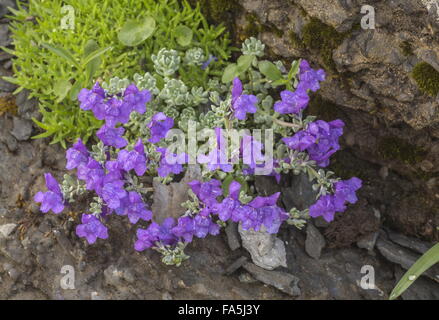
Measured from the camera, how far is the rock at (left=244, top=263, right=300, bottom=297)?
2.92m

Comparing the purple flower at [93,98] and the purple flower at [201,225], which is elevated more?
the purple flower at [93,98]

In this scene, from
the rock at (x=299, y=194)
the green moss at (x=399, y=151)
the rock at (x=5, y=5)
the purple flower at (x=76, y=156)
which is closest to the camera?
the purple flower at (x=76, y=156)

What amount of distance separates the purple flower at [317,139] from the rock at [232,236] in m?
0.59

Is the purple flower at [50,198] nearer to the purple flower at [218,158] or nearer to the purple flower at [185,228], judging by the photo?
the purple flower at [185,228]

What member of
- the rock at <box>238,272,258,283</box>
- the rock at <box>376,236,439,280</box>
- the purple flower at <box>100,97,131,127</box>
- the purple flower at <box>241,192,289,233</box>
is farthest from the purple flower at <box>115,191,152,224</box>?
the rock at <box>376,236,439,280</box>

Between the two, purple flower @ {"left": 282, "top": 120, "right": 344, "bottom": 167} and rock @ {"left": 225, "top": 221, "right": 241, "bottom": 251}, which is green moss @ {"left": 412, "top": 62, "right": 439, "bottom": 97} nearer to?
purple flower @ {"left": 282, "top": 120, "right": 344, "bottom": 167}

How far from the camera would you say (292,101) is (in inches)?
114

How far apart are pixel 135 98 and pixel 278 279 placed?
4.19 feet

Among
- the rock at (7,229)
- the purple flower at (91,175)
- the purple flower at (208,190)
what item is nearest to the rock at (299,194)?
the purple flower at (208,190)

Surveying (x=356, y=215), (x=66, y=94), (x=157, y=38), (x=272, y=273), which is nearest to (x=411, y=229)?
(x=356, y=215)

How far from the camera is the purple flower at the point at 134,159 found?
9.19 ft

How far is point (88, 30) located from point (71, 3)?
0.68ft

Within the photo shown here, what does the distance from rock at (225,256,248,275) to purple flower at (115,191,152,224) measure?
1.79 feet

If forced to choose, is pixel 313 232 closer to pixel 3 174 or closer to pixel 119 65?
pixel 119 65
